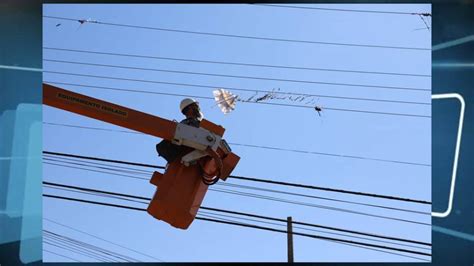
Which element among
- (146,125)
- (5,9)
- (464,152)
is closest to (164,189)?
(146,125)

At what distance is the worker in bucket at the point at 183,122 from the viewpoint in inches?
129

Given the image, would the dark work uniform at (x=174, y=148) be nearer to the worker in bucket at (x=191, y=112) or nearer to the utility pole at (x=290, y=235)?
the worker in bucket at (x=191, y=112)

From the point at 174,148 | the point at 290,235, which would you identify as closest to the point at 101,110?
the point at 174,148

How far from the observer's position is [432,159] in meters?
3.18

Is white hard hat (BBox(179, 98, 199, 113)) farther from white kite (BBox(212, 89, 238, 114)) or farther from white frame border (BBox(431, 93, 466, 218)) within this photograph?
white frame border (BBox(431, 93, 466, 218))

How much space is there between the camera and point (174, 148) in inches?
130

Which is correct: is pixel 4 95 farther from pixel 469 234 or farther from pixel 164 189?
pixel 469 234

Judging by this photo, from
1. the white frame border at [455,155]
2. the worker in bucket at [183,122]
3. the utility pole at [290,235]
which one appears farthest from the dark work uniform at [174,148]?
the white frame border at [455,155]

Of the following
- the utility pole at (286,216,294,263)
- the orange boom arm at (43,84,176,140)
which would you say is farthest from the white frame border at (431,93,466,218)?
the orange boom arm at (43,84,176,140)

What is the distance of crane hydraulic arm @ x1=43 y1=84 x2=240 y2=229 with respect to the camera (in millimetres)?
3234

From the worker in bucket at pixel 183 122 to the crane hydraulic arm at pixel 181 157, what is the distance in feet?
0.09

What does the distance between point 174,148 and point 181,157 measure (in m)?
0.06

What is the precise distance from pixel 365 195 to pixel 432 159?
65 cm

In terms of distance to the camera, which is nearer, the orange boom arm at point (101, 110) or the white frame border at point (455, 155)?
the white frame border at point (455, 155)
